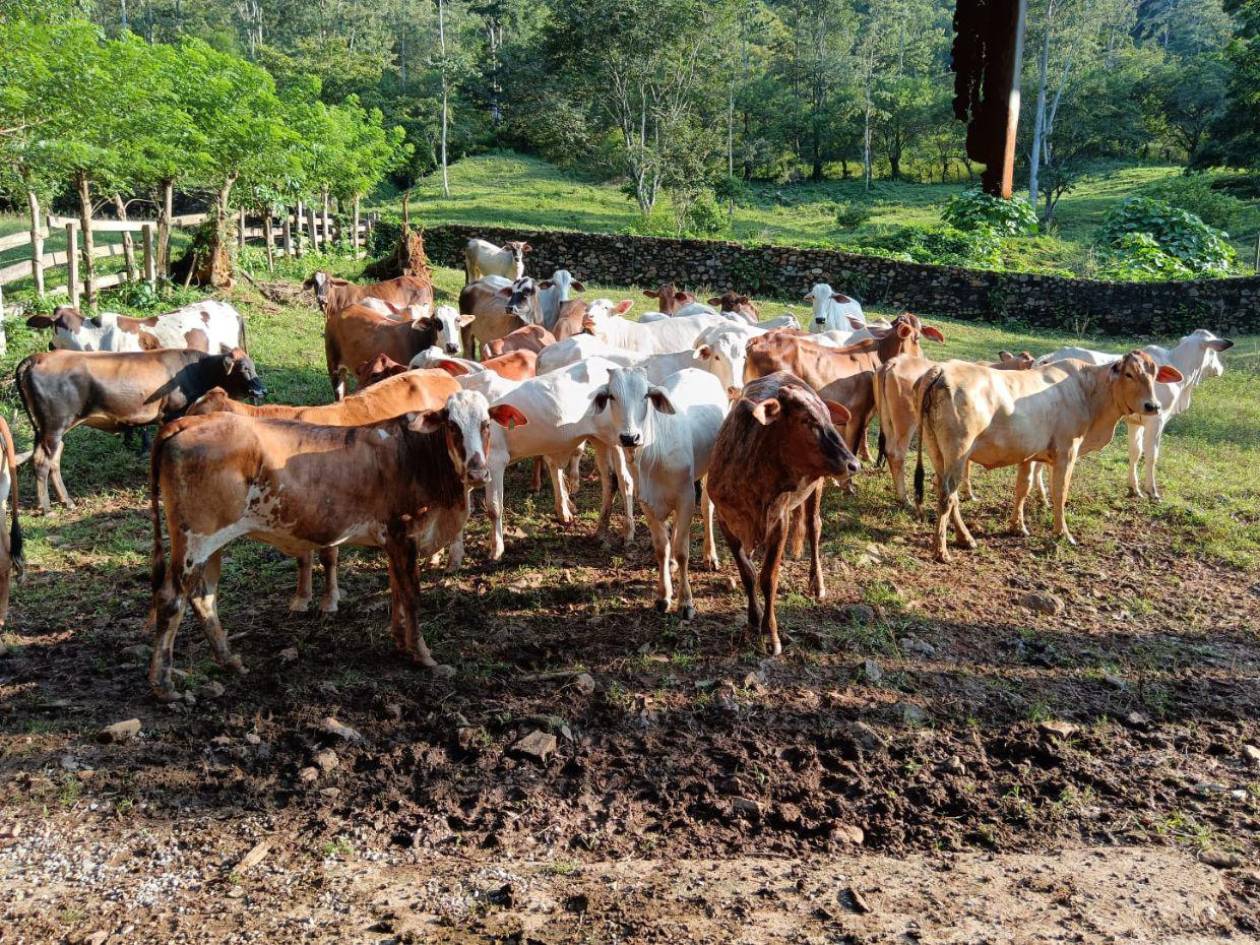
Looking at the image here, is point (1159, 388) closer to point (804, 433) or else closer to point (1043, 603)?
point (1043, 603)

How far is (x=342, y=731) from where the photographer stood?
227 inches

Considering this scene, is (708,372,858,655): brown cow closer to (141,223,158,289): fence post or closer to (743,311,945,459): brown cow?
(743,311,945,459): brown cow

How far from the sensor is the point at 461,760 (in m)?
5.61

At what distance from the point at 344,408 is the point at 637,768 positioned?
3.89m

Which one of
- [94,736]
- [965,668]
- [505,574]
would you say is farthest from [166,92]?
[965,668]

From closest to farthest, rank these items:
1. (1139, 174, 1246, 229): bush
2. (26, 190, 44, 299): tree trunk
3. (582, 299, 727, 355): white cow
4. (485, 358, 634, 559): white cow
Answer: (485, 358, 634, 559): white cow, (582, 299, 727, 355): white cow, (26, 190, 44, 299): tree trunk, (1139, 174, 1246, 229): bush

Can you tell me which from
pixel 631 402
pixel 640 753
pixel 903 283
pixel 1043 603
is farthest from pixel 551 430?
pixel 903 283

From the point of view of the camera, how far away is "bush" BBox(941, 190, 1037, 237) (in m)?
27.4

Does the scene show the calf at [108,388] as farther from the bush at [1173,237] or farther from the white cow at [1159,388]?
the bush at [1173,237]

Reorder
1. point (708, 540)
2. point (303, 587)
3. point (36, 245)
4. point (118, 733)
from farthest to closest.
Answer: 1. point (36, 245)
2. point (708, 540)
3. point (303, 587)
4. point (118, 733)

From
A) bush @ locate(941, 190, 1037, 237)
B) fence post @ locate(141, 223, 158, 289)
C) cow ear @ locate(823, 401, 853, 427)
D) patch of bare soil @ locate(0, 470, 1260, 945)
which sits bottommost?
patch of bare soil @ locate(0, 470, 1260, 945)

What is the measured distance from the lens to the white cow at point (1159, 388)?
34.3 ft

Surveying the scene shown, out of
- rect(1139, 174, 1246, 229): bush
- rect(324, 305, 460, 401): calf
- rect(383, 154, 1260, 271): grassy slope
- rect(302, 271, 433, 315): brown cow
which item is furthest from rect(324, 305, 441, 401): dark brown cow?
rect(1139, 174, 1246, 229): bush

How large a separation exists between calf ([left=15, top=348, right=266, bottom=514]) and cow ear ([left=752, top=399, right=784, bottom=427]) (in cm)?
599
